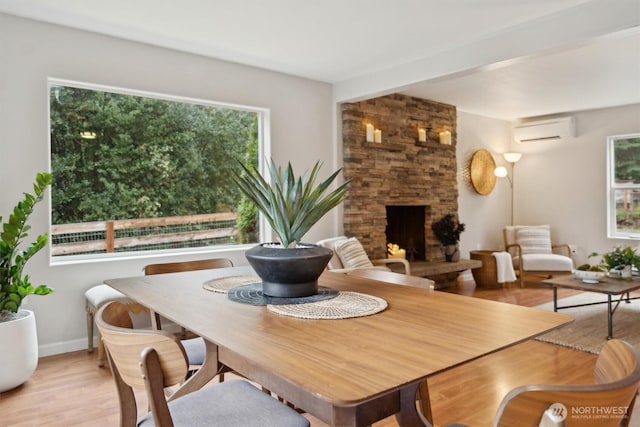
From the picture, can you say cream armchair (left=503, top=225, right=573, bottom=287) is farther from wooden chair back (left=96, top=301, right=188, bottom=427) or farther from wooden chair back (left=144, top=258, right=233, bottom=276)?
wooden chair back (left=96, top=301, right=188, bottom=427)

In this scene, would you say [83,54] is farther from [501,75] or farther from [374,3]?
[501,75]

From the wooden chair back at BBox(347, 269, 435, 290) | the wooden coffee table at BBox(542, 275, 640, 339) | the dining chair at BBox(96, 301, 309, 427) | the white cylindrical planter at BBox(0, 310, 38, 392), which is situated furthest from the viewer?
the wooden coffee table at BBox(542, 275, 640, 339)

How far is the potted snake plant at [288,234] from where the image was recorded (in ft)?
4.97

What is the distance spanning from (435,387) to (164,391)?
1922mm

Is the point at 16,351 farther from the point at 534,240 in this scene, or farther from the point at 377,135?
the point at 534,240

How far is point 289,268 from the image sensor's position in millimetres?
1507

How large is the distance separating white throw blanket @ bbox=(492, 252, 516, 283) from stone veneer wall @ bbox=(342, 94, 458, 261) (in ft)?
2.34

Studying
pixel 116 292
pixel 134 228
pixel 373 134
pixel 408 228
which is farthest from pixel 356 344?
pixel 408 228

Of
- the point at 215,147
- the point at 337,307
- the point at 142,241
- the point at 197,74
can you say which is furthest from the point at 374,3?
the point at 142,241

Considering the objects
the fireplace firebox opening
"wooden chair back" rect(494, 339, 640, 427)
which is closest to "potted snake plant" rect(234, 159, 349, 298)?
"wooden chair back" rect(494, 339, 640, 427)

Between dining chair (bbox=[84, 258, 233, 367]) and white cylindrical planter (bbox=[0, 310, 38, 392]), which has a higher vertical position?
dining chair (bbox=[84, 258, 233, 367])

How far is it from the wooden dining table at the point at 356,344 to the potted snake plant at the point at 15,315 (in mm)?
1630

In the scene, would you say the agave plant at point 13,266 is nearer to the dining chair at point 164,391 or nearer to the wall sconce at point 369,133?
the dining chair at point 164,391

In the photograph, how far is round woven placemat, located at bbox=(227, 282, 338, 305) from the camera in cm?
150
